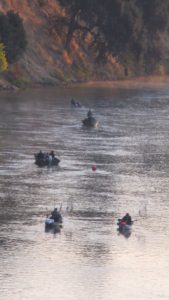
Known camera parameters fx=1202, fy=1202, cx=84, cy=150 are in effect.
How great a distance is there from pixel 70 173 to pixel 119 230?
72.7 feet

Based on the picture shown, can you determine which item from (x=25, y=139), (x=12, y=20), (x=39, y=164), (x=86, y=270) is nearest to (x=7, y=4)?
(x=12, y=20)

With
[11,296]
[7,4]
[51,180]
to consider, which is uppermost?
[7,4]

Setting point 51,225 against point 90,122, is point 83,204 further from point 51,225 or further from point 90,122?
point 90,122

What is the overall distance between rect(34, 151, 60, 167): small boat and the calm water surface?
0.72 m

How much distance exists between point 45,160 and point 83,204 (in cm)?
1787

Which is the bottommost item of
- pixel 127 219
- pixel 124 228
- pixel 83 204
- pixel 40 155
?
pixel 124 228

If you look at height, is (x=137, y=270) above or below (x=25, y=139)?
below

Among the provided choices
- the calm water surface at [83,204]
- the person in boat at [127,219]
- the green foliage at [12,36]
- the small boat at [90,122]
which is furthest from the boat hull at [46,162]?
the green foliage at [12,36]

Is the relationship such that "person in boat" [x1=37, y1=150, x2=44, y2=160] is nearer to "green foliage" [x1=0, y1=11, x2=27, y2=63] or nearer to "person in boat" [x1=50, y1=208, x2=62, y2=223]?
"person in boat" [x1=50, y1=208, x2=62, y2=223]

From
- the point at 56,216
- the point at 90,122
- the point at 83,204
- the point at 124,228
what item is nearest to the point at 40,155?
the point at 83,204

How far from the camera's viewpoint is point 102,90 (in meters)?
190

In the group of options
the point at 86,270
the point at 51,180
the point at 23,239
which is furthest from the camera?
the point at 51,180

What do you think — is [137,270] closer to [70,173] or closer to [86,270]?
[86,270]

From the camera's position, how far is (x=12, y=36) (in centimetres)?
17650
